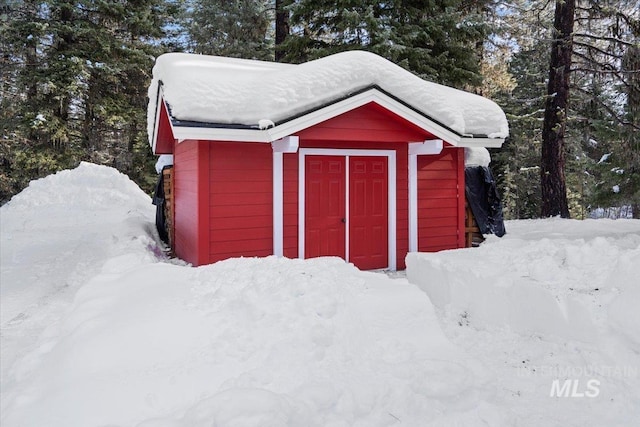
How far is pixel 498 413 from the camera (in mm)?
2645

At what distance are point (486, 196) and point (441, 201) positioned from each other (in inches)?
84.1

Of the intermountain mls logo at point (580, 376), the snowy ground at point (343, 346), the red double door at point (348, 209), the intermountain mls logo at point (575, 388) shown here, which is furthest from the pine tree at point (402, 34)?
the intermountain mls logo at point (575, 388)

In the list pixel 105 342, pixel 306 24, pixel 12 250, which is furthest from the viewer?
pixel 306 24

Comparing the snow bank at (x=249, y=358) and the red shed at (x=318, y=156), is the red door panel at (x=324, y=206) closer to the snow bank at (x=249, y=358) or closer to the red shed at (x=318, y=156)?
the red shed at (x=318, y=156)

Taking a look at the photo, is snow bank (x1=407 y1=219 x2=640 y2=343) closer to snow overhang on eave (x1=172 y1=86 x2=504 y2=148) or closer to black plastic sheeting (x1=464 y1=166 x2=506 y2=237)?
snow overhang on eave (x1=172 y1=86 x2=504 y2=148)

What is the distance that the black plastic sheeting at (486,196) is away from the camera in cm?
958

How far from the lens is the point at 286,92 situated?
6578mm

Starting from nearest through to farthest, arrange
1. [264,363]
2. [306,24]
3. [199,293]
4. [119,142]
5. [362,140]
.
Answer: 1. [264,363]
2. [199,293]
3. [362,140]
4. [306,24]
5. [119,142]

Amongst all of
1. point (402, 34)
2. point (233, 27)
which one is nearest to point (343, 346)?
point (402, 34)

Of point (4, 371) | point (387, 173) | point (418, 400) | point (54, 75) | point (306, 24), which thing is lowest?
point (4, 371)

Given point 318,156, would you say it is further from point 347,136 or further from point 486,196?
point 486,196

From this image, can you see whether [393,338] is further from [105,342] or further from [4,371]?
[4,371]

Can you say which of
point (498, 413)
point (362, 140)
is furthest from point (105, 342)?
point (362, 140)

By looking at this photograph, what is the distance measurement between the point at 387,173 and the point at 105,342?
18.7ft
